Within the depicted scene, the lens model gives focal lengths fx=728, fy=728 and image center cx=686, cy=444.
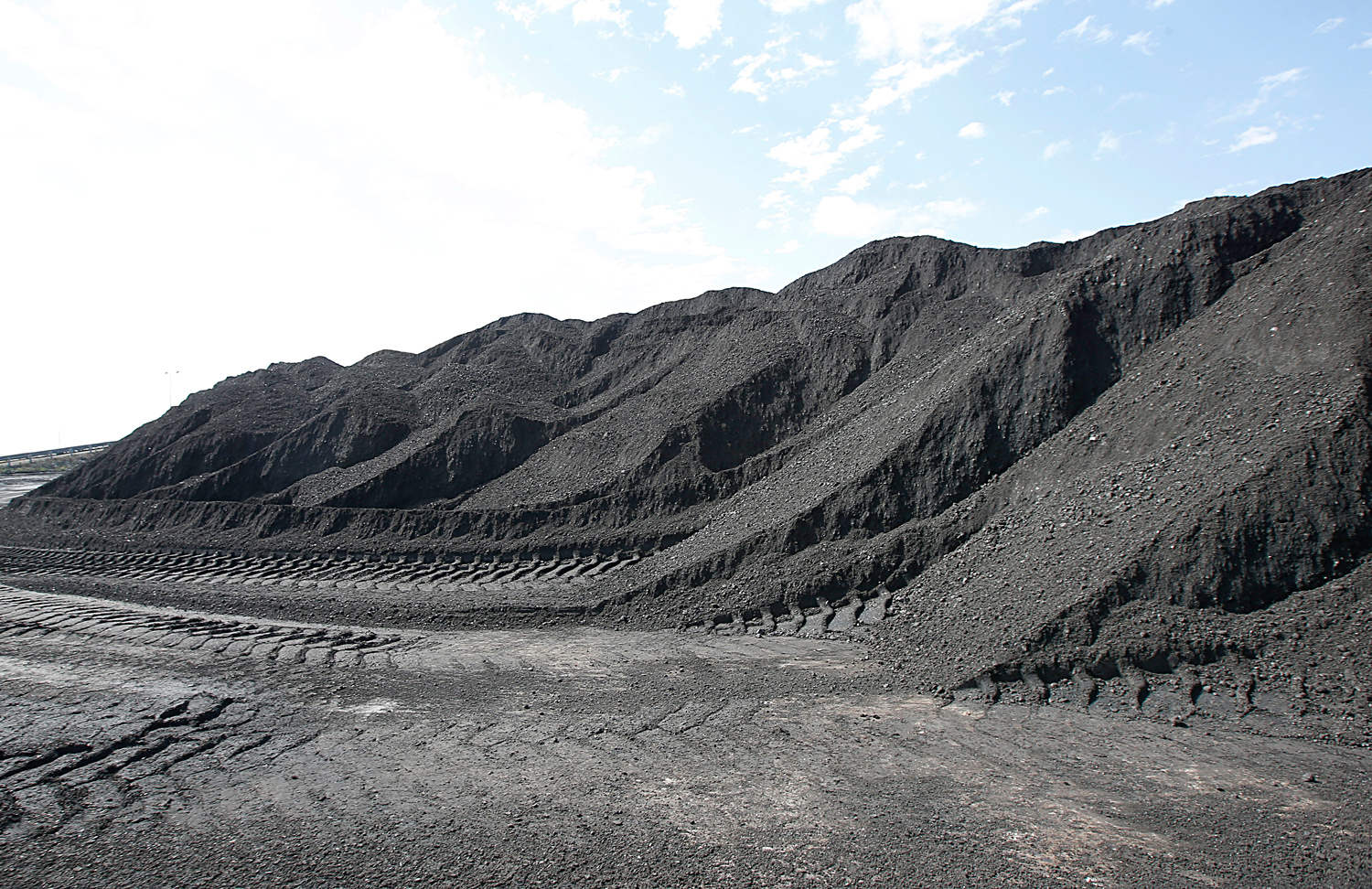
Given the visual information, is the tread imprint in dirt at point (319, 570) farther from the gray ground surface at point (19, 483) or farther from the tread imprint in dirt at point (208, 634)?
the gray ground surface at point (19, 483)

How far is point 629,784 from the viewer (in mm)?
6883

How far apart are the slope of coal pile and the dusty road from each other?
6.34 ft

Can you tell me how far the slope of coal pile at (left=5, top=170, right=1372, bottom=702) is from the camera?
947 centimetres

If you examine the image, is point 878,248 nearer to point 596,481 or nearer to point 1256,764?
point 596,481

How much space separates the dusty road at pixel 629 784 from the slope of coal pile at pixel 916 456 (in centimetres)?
193

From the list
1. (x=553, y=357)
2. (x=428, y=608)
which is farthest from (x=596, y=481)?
(x=553, y=357)

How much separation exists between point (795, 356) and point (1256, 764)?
729 inches

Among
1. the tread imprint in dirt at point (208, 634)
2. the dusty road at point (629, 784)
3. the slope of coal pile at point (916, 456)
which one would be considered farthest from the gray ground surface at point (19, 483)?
the dusty road at point (629, 784)

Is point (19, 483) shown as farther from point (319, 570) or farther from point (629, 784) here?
point (629, 784)

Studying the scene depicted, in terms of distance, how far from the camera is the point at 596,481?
823 inches

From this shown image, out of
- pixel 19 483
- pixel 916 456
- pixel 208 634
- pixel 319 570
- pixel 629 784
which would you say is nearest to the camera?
pixel 629 784

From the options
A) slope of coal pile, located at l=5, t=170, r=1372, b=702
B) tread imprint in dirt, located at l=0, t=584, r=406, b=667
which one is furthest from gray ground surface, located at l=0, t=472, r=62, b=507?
tread imprint in dirt, located at l=0, t=584, r=406, b=667

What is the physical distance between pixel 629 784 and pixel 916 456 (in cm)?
990

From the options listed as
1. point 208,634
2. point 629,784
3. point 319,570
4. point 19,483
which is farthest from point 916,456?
point 19,483
